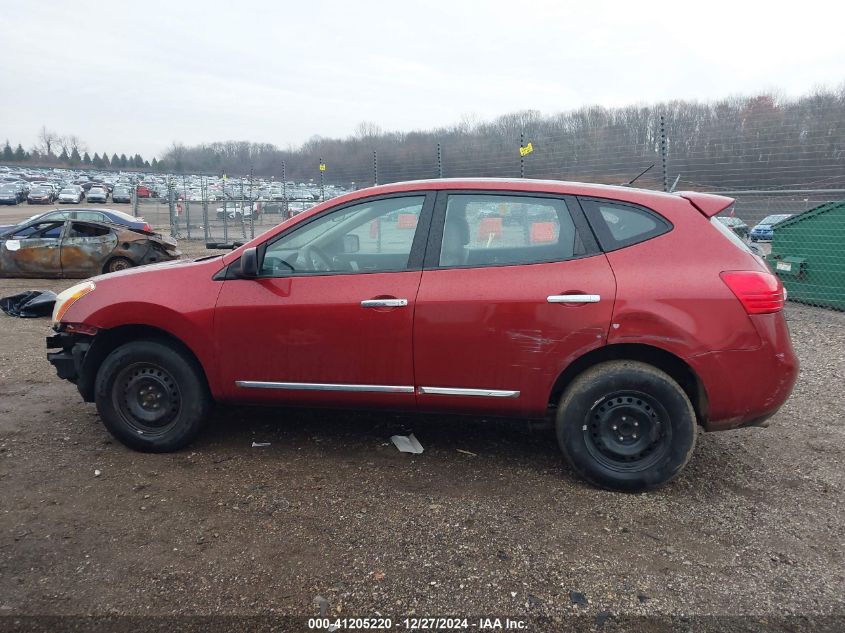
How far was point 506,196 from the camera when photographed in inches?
148

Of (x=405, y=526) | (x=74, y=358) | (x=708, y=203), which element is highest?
(x=708, y=203)

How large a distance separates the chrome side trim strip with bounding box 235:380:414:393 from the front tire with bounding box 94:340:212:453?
331 millimetres

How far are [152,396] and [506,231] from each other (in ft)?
7.99

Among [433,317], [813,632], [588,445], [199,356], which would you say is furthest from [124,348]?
[813,632]

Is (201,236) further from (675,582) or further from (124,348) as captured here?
(675,582)

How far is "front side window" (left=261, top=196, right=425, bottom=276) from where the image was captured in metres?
3.83

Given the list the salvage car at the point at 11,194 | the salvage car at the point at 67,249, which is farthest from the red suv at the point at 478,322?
the salvage car at the point at 11,194

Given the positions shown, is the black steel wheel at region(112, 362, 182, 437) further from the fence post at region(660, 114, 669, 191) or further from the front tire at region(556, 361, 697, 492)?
the fence post at region(660, 114, 669, 191)

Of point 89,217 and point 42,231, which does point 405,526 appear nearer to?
point 42,231

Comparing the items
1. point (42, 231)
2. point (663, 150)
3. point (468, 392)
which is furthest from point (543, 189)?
point (42, 231)

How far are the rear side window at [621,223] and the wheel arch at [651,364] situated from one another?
57 centimetres

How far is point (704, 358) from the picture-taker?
3.41 meters

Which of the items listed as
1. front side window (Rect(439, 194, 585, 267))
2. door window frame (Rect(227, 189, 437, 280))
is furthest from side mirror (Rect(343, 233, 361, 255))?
front side window (Rect(439, 194, 585, 267))

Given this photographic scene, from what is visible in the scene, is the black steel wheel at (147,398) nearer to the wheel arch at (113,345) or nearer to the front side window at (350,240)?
the wheel arch at (113,345)
